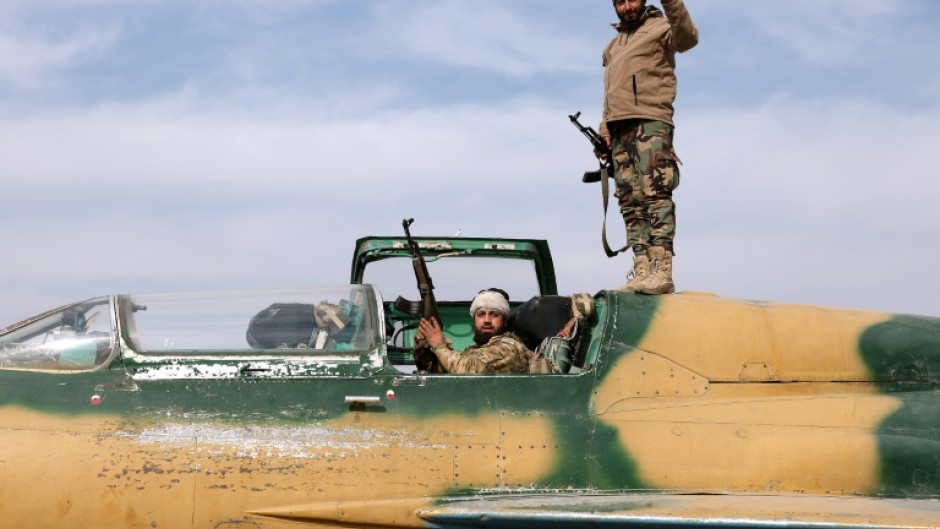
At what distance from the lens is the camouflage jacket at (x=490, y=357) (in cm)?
686

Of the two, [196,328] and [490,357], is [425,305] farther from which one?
[196,328]

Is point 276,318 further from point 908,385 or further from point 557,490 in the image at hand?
point 908,385

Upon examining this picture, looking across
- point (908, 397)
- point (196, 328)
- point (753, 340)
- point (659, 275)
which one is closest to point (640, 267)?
point (659, 275)

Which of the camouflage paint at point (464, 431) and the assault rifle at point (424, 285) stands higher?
the assault rifle at point (424, 285)

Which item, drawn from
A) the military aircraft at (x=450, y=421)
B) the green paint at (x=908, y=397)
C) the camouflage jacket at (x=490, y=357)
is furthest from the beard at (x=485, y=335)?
the green paint at (x=908, y=397)

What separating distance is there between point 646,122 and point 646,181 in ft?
1.34

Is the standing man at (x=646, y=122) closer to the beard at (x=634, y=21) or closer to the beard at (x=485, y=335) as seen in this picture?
the beard at (x=634, y=21)

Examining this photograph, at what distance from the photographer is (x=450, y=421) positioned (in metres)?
6.34

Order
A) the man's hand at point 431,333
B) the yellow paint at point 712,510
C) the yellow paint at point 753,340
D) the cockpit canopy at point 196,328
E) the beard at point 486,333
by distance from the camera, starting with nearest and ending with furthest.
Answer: the yellow paint at point 712,510
the cockpit canopy at point 196,328
the yellow paint at point 753,340
the man's hand at point 431,333
the beard at point 486,333

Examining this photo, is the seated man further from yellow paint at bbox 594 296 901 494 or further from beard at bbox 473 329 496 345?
yellow paint at bbox 594 296 901 494

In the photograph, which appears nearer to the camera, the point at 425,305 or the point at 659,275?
the point at 659,275

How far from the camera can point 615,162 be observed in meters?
8.11

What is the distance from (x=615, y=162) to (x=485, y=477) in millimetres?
2764

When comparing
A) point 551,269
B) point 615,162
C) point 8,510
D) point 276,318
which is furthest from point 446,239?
point 8,510
